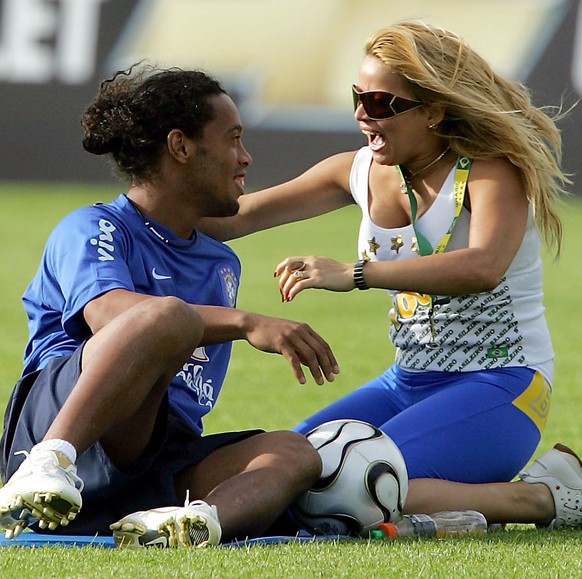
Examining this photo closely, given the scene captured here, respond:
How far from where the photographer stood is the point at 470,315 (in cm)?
543

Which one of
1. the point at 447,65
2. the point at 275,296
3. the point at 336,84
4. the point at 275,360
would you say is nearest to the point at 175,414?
the point at 447,65

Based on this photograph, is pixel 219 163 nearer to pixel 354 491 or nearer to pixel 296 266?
pixel 296 266

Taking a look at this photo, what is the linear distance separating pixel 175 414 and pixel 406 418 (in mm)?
963

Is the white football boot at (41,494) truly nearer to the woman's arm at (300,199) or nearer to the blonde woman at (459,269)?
the blonde woman at (459,269)

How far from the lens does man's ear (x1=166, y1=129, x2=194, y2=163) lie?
5199mm

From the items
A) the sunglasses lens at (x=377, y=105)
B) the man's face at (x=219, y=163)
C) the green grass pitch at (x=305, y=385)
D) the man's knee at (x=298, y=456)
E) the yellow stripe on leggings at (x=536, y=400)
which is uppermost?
the sunglasses lens at (x=377, y=105)

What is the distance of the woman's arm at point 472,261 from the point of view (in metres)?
4.85

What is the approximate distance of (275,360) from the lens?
389 inches

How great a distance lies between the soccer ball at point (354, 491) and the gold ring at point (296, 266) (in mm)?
669

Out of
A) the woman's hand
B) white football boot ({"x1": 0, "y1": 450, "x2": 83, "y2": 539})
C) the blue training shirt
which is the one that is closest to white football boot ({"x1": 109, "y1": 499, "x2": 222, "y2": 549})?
white football boot ({"x1": 0, "y1": 450, "x2": 83, "y2": 539})


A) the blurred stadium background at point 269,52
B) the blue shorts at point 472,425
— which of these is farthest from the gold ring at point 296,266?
the blurred stadium background at point 269,52

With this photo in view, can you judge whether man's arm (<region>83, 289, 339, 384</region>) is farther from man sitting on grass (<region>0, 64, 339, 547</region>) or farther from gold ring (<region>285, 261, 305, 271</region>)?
gold ring (<region>285, 261, 305, 271</region>)

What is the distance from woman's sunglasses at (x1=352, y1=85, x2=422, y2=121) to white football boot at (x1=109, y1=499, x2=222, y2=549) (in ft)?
6.17

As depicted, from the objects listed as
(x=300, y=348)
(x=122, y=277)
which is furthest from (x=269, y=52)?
(x=300, y=348)
